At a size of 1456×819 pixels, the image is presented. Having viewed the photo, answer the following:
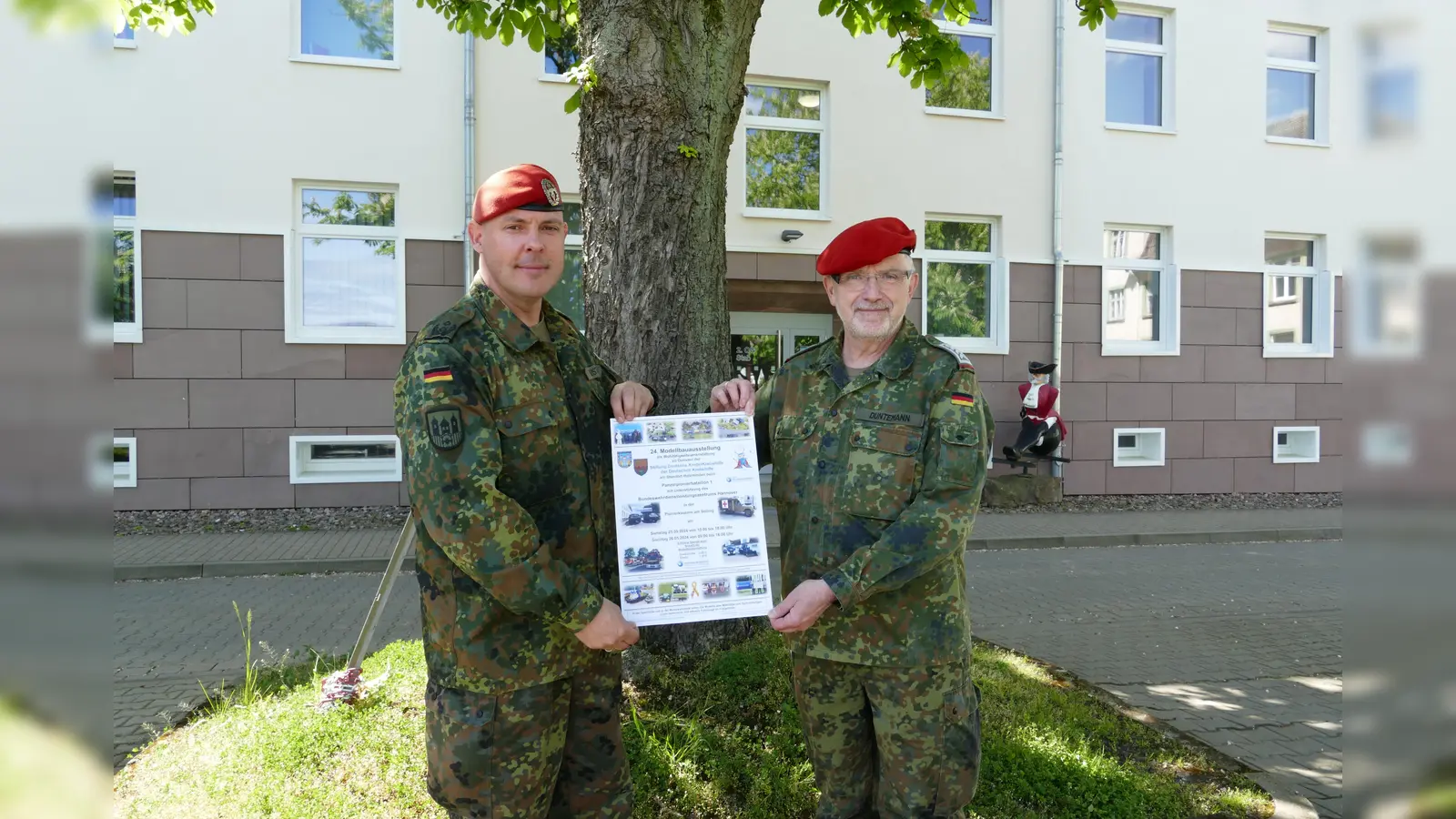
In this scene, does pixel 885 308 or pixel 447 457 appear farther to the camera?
pixel 885 308

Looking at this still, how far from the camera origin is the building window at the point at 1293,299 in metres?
13.6

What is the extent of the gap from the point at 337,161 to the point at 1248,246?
13272 millimetres

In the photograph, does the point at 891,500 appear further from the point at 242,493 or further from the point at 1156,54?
the point at 1156,54

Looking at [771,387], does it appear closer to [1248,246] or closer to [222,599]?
[222,599]

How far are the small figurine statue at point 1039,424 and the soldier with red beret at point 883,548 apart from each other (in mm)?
10169

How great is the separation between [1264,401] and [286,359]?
14184 millimetres

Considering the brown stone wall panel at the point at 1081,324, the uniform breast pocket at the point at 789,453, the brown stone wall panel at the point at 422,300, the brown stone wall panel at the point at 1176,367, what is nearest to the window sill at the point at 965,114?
the brown stone wall panel at the point at 1081,324

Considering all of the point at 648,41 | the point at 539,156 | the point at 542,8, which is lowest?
the point at 648,41

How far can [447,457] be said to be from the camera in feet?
6.64

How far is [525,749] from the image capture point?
2.20 metres

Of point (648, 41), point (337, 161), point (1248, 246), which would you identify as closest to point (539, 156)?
point (337, 161)

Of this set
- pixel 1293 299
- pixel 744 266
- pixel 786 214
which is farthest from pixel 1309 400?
pixel 744 266

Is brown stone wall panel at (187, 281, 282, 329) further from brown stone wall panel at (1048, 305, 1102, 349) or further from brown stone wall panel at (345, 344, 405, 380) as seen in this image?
brown stone wall panel at (1048, 305, 1102, 349)

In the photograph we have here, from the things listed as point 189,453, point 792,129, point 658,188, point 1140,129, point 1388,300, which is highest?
point 1140,129
